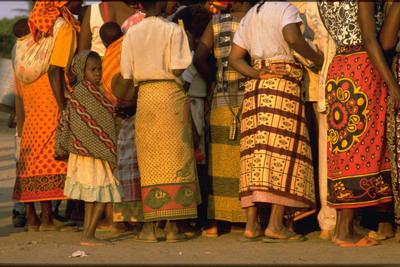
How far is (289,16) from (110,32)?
1554mm

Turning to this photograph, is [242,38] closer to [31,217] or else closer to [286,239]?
[286,239]

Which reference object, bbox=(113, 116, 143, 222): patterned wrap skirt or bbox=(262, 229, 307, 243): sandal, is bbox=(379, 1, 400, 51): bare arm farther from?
bbox=(113, 116, 143, 222): patterned wrap skirt

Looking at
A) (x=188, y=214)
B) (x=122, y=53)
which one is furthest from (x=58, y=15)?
(x=188, y=214)

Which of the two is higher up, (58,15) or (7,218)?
(58,15)

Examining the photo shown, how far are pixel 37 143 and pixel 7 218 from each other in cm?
128

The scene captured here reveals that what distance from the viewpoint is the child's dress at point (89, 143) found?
791 cm

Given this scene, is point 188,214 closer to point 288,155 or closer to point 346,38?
point 288,155

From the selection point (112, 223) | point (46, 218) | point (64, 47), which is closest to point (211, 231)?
point (112, 223)

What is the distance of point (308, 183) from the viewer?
8.03 meters

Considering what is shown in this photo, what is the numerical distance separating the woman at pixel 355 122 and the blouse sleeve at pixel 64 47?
2314 millimetres

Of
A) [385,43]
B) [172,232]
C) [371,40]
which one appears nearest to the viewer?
[371,40]

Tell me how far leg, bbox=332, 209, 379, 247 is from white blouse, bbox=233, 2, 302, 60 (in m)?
1.26

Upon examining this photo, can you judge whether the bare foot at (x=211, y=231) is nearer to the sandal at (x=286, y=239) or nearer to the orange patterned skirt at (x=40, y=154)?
the sandal at (x=286, y=239)

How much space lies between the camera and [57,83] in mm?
8703
